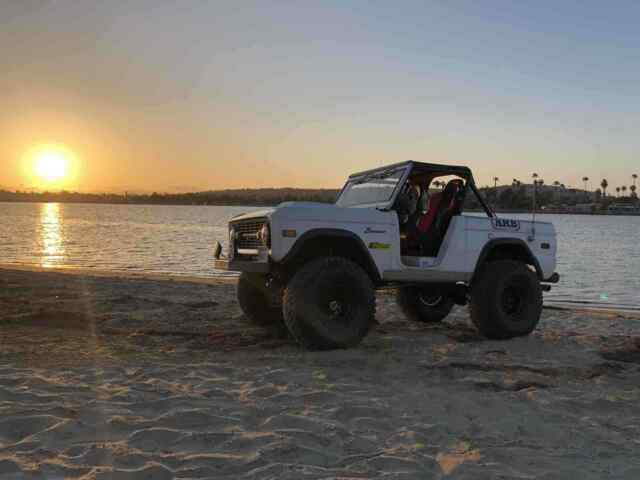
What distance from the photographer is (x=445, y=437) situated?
12.6ft

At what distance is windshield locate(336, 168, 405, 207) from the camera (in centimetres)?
736

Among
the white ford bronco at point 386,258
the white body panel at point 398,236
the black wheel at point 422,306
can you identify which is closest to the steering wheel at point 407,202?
the white ford bronco at point 386,258

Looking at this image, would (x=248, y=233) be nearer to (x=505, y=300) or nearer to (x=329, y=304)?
(x=329, y=304)

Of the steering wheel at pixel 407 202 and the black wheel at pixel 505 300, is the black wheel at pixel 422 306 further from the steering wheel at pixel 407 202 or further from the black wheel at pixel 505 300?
the steering wheel at pixel 407 202

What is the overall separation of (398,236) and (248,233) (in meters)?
1.72

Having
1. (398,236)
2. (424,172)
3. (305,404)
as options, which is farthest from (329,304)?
(424,172)

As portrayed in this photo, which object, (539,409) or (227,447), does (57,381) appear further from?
(539,409)

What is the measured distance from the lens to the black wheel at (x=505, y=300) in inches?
292

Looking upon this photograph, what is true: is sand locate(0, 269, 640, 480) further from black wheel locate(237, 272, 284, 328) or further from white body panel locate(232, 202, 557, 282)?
white body panel locate(232, 202, 557, 282)

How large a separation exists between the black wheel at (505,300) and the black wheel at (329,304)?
5.81 ft

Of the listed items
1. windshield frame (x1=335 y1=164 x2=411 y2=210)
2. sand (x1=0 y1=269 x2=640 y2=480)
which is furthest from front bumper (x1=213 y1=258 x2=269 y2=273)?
windshield frame (x1=335 y1=164 x2=411 y2=210)

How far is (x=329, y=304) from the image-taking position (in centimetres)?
633

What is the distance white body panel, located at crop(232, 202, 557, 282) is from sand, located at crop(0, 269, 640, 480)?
935 mm

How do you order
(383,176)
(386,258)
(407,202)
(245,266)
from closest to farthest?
(245,266) → (386,258) → (407,202) → (383,176)
